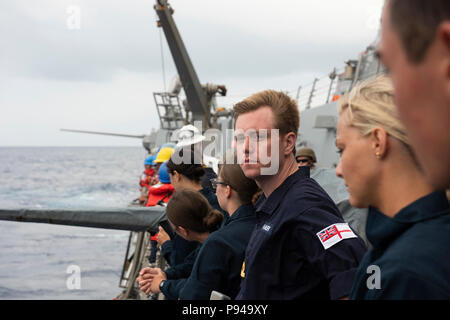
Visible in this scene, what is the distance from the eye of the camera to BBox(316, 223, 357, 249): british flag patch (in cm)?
178

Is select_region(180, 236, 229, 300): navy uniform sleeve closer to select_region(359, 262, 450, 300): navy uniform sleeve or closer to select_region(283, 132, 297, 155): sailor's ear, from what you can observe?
select_region(283, 132, 297, 155): sailor's ear

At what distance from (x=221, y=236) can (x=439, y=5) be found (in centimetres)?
212

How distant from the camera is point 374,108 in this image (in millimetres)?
1302

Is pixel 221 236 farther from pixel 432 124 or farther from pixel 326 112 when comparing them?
pixel 326 112

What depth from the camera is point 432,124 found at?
618 mm

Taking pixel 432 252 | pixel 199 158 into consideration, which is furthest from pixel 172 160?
pixel 432 252

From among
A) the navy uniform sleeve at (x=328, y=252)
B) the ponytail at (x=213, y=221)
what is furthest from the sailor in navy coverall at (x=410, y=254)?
the ponytail at (x=213, y=221)

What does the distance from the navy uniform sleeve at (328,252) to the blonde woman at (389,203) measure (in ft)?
1.43

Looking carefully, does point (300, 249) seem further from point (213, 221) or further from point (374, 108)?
point (213, 221)

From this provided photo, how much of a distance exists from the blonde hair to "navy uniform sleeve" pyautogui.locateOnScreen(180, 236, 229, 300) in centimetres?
136

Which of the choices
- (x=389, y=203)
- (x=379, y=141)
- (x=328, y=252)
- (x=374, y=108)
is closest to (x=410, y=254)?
(x=389, y=203)

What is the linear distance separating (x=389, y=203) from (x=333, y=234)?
61cm

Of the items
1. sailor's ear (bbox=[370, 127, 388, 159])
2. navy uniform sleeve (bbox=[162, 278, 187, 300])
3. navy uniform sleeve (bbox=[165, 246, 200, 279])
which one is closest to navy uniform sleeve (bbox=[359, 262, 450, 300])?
sailor's ear (bbox=[370, 127, 388, 159])

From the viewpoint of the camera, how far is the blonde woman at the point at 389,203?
1021mm
